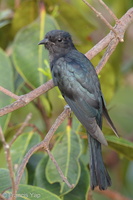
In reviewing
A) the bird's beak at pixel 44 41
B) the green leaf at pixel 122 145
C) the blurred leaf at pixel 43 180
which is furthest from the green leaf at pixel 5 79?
the green leaf at pixel 122 145

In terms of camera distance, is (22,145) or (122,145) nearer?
(122,145)

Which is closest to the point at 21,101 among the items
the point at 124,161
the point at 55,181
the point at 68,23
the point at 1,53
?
the point at 55,181

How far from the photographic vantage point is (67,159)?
3588mm

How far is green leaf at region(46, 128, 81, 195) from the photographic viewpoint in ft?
11.3

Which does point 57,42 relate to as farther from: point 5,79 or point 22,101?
point 22,101

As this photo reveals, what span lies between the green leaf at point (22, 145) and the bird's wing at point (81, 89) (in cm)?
43

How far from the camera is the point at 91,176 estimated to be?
3.41 m

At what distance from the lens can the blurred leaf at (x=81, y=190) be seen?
3490mm

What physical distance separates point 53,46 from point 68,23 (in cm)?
46

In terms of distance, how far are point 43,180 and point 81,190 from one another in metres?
0.27

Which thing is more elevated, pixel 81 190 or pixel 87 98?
pixel 87 98

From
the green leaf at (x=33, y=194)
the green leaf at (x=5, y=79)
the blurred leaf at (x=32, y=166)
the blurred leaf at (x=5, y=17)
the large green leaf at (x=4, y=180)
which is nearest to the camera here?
the green leaf at (x=33, y=194)

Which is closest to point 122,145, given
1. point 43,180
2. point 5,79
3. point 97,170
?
point 97,170

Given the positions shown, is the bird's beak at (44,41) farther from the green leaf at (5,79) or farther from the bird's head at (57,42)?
the green leaf at (5,79)
